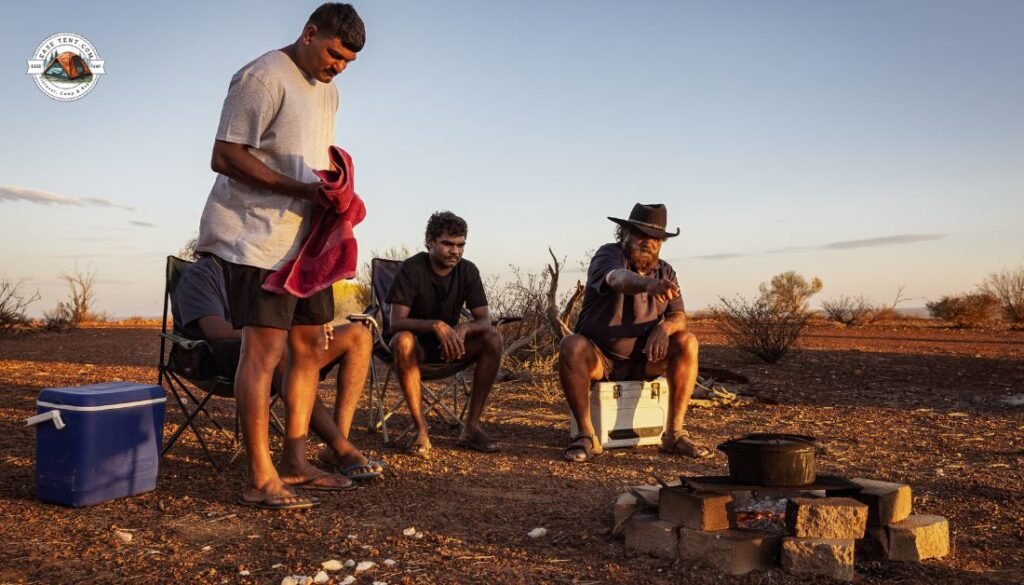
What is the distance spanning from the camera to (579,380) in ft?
14.7

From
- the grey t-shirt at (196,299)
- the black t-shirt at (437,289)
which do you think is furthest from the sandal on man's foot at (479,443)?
the grey t-shirt at (196,299)

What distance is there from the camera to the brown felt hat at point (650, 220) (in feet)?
15.3

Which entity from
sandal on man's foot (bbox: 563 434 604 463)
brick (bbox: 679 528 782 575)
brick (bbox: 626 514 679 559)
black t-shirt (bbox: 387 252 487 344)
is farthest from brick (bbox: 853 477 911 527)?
black t-shirt (bbox: 387 252 487 344)

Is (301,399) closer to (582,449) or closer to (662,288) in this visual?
(582,449)

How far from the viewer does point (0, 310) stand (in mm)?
12750

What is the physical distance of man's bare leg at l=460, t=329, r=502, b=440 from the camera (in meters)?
4.73

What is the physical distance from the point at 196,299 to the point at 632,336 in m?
2.31

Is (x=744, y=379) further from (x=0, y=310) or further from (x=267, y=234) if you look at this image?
(x=0, y=310)

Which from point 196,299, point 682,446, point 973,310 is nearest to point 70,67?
point 196,299

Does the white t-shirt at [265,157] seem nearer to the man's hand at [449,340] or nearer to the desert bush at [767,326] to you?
the man's hand at [449,340]

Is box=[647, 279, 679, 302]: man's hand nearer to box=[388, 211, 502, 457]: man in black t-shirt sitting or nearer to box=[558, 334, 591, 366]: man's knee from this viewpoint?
box=[558, 334, 591, 366]: man's knee

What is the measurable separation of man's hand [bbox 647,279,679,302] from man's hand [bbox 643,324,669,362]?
28cm

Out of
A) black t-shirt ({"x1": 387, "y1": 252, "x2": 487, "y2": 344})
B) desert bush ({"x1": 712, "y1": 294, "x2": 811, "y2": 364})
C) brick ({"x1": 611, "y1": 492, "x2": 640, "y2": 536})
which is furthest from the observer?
desert bush ({"x1": 712, "y1": 294, "x2": 811, "y2": 364})

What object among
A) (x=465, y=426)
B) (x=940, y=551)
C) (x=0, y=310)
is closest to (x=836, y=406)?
(x=465, y=426)
